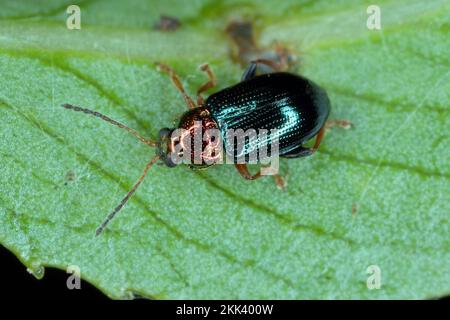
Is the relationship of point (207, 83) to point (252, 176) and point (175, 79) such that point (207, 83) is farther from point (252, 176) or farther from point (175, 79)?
point (252, 176)

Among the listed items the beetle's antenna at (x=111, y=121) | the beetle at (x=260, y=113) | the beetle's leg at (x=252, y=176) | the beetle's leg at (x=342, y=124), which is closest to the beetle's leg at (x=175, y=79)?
the beetle at (x=260, y=113)

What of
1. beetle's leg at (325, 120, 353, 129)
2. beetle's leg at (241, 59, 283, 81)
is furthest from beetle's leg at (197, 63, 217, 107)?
beetle's leg at (325, 120, 353, 129)

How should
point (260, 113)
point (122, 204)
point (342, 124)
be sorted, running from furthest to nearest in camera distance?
point (342, 124) < point (260, 113) < point (122, 204)

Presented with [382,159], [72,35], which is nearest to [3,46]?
[72,35]

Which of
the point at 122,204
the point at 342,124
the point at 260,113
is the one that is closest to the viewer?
the point at 122,204

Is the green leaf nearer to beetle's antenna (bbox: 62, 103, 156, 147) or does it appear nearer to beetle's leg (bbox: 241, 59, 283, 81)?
beetle's antenna (bbox: 62, 103, 156, 147)

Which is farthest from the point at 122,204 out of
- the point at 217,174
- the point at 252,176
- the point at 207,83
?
the point at 207,83
